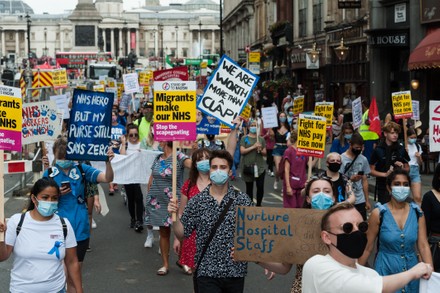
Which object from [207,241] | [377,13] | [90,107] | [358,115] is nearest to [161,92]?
[90,107]

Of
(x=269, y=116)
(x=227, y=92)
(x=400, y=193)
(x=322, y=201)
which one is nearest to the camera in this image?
(x=322, y=201)

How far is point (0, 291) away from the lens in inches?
365

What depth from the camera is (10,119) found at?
7.32m

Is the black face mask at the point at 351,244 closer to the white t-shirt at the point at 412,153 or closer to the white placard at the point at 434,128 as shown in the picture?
the white placard at the point at 434,128

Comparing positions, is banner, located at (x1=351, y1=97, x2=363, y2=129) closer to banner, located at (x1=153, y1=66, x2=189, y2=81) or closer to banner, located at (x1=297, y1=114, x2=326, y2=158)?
banner, located at (x1=153, y1=66, x2=189, y2=81)

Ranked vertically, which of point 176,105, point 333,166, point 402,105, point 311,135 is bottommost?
point 333,166

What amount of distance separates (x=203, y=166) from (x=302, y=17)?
117ft

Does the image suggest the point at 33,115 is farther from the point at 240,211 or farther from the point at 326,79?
the point at 326,79

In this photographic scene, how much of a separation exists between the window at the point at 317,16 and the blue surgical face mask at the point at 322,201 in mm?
32883

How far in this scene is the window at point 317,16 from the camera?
3897 centimetres

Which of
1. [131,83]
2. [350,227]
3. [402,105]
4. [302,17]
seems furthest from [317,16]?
[350,227]

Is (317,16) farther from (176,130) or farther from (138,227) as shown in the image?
(176,130)

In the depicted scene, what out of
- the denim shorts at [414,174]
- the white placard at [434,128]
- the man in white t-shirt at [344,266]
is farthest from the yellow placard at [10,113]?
the denim shorts at [414,174]

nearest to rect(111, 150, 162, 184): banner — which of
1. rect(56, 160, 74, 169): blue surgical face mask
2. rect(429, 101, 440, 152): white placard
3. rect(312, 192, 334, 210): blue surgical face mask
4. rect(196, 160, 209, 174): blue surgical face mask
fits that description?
rect(429, 101, 440, 152): white placard
